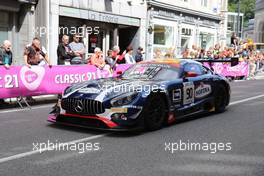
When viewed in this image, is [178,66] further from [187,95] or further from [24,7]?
[24,7]

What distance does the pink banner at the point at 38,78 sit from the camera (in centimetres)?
1027

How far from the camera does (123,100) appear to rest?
7.10m

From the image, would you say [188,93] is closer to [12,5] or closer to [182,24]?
[12,5]

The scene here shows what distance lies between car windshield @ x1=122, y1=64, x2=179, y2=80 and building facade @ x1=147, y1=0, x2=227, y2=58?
12794mm

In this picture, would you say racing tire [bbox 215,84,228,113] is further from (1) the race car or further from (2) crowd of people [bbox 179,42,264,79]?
(2) crowd of people [bbox 179,42,264,79]

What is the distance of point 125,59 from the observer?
16.4 metres

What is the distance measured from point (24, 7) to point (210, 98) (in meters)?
10.6

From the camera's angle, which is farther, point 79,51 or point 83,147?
point 79,51

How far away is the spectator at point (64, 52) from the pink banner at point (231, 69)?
963 cm

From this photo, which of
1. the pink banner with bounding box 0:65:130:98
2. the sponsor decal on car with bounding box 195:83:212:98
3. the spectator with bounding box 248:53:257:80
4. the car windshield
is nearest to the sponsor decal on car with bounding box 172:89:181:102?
the car windshield

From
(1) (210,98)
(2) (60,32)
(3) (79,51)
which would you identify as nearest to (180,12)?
(2) (60,32)

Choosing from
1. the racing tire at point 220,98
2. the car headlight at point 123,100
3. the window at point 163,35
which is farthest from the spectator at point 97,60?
the window at point 163,35

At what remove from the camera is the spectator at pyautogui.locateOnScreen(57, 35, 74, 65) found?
519 inches

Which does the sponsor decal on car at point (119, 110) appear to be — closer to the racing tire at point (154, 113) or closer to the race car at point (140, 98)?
the race car at point (140, 98)
